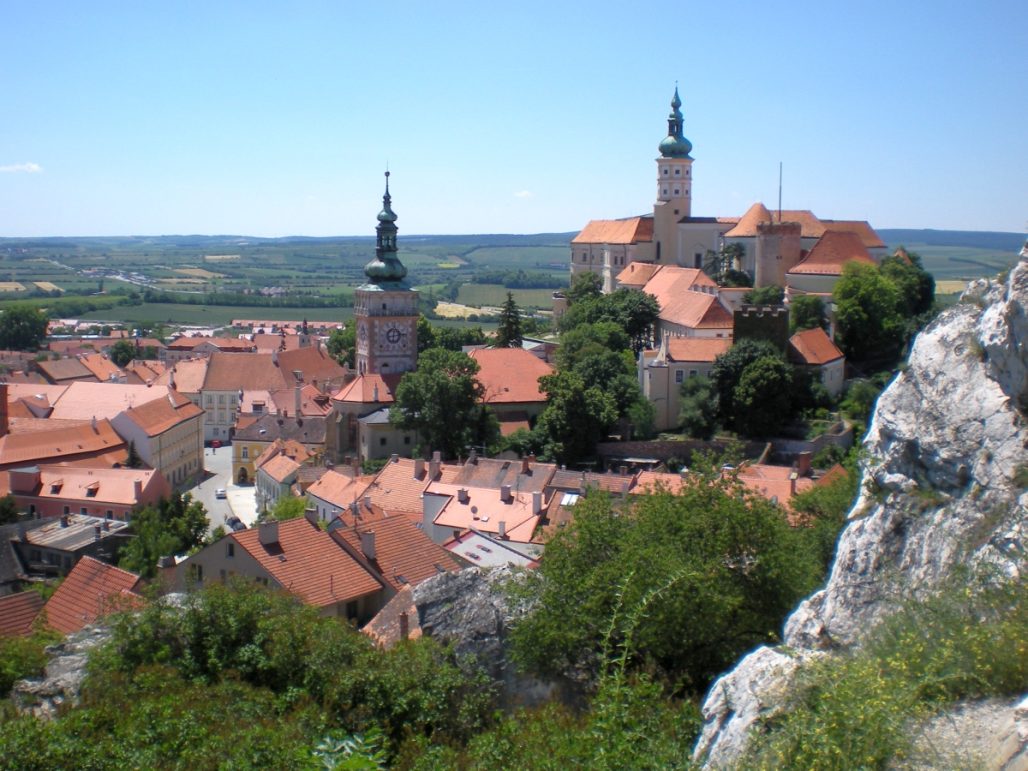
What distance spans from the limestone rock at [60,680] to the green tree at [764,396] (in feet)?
96.1

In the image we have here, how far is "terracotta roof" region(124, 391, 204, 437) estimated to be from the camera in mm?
55219

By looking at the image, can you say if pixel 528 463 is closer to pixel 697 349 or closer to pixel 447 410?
pixel 447 410

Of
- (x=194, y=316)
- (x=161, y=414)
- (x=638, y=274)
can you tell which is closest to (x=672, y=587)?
(x=161, y=414)

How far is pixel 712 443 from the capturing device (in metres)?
43.8

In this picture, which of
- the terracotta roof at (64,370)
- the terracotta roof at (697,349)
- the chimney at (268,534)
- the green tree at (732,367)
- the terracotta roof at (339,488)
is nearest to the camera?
the chimney at (268,534)

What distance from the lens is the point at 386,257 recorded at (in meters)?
56.5

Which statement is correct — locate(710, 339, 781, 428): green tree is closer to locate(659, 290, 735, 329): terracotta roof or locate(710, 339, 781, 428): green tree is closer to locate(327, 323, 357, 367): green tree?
locate(659, 290, 735, 329): terracotta roof

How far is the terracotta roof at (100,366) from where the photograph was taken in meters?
88.4

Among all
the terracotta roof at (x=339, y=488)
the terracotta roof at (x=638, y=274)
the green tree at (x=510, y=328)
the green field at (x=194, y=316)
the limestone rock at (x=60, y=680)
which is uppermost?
the terracotta roof at (x=638, y=274)

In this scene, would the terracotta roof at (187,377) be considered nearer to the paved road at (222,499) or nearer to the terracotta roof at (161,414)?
the paved road at (222,499)

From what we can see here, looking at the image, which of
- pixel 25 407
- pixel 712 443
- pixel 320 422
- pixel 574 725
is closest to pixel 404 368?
pixel 320 422

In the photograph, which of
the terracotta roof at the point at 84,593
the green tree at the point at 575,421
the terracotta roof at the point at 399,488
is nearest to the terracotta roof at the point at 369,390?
the green tree at the point at 575,421

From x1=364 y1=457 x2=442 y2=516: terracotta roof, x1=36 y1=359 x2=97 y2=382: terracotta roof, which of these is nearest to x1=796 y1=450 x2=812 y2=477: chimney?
x1=364 y1=457 x2=442 y2=516: terracotta roof

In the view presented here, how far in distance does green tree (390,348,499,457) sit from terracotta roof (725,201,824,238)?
70.7 feet
